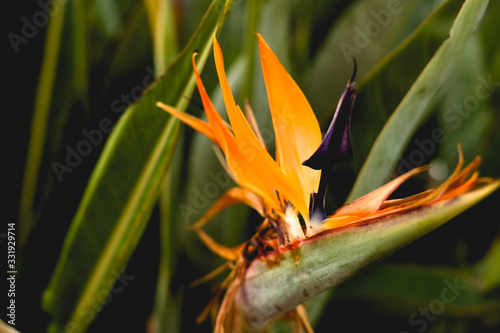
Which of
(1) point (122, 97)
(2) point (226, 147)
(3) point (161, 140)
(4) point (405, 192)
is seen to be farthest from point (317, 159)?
(1) point (122, 97)

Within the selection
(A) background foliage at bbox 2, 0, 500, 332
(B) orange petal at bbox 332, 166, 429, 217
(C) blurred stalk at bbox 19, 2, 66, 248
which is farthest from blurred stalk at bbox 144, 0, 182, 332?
(B) orange petal at bbox 332, 166, 429, 217

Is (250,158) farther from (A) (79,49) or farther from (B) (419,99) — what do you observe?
(A) (79,49)

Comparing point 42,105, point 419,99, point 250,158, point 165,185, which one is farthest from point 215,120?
point 42,105

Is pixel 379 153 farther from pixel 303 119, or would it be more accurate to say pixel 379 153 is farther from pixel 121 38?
pixel 121 38

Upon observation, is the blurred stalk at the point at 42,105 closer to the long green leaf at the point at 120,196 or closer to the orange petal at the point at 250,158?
the long green leaf at the point at 120,196

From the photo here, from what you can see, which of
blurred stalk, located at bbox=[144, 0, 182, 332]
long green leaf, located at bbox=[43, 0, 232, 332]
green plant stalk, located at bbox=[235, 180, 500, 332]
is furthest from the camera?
blurred stalk, located at bbox=[144, 0, 182, 332]

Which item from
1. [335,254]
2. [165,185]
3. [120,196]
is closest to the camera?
[335,254]

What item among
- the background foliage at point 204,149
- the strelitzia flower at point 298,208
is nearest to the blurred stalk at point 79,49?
the background foliage at point 204,149

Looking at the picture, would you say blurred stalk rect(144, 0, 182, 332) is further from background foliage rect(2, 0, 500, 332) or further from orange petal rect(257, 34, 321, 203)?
orange petal rect(257, 34, 321, 203)
